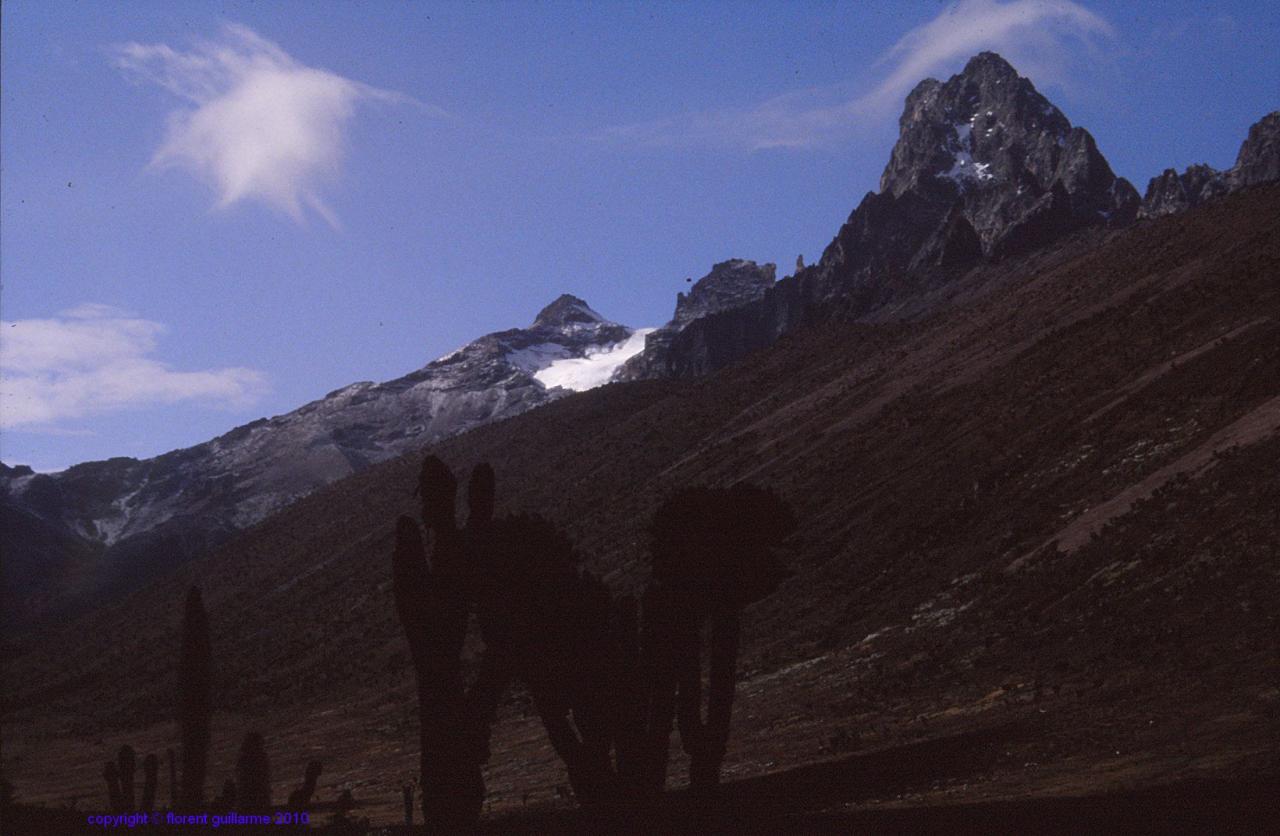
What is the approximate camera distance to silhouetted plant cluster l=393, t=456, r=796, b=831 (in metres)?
20.0

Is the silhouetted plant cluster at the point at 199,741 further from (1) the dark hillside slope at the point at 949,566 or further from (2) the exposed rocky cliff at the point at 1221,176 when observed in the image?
(2) the exposed rocky cliff at the point at 1221,176

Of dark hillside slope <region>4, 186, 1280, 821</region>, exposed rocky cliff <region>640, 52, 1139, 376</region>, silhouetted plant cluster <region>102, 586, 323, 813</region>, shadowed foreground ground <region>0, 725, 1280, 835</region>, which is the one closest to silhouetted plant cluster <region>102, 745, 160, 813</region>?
shadowed foreground ground <region>0, 725, 1280, 835</region>

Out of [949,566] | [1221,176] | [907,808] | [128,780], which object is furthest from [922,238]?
[907,808]

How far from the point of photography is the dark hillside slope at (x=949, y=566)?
2881cm

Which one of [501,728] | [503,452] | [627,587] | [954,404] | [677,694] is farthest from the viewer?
[503,452]

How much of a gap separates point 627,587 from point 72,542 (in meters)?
150

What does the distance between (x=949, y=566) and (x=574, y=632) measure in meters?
29.5

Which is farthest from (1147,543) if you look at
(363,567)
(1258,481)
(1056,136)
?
(1056,136)

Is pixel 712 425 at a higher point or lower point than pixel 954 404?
higher

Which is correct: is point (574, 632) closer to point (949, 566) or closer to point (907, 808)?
point (907, 808)

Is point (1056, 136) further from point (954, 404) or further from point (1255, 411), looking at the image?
point (1255, 411)

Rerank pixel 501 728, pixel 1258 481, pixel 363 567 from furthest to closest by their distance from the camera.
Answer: pixel 363 567, pixel 501 728, pixel 1258 481

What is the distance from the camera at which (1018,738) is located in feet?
85.1

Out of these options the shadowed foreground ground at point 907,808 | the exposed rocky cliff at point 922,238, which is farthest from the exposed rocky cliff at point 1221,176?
the shadowed foreground ground at point 907,808
